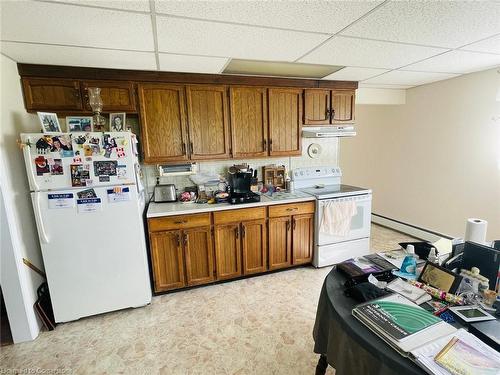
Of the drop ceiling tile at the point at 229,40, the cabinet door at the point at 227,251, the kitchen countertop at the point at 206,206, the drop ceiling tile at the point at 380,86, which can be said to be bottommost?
the cabinet door at the point at 227,251

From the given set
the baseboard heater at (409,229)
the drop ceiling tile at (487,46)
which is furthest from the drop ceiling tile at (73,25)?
the baseboard heater at (409,229)

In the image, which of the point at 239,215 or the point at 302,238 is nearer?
the point at 239,215

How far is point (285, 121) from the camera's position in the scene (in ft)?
10.1

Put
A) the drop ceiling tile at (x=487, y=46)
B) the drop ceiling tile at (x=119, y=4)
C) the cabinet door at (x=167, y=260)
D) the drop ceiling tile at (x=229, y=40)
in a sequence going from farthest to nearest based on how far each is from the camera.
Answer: the cabinet door at (x=167, y=260) → the drop ceiling tile at (x=487, y=46) → the drop ceiling tile at (x=229, y=40) → the drop ceiling tile at (x=119, y=4)

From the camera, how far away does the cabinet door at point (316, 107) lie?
10.3ft

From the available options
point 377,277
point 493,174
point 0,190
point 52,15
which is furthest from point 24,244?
point 493,174

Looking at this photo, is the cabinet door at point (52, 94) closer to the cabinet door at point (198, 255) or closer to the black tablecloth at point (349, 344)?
the cabinet door at point (198, 255)

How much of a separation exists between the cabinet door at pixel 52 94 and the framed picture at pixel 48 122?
0.28m

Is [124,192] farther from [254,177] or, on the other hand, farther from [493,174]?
[493,174]

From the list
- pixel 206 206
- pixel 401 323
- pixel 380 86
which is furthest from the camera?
pixel 380 86

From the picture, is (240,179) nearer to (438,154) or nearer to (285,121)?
(285,121)

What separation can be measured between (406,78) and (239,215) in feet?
9.26

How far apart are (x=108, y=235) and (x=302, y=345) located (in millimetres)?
1892

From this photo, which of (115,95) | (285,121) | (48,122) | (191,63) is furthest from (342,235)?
(48,122)
